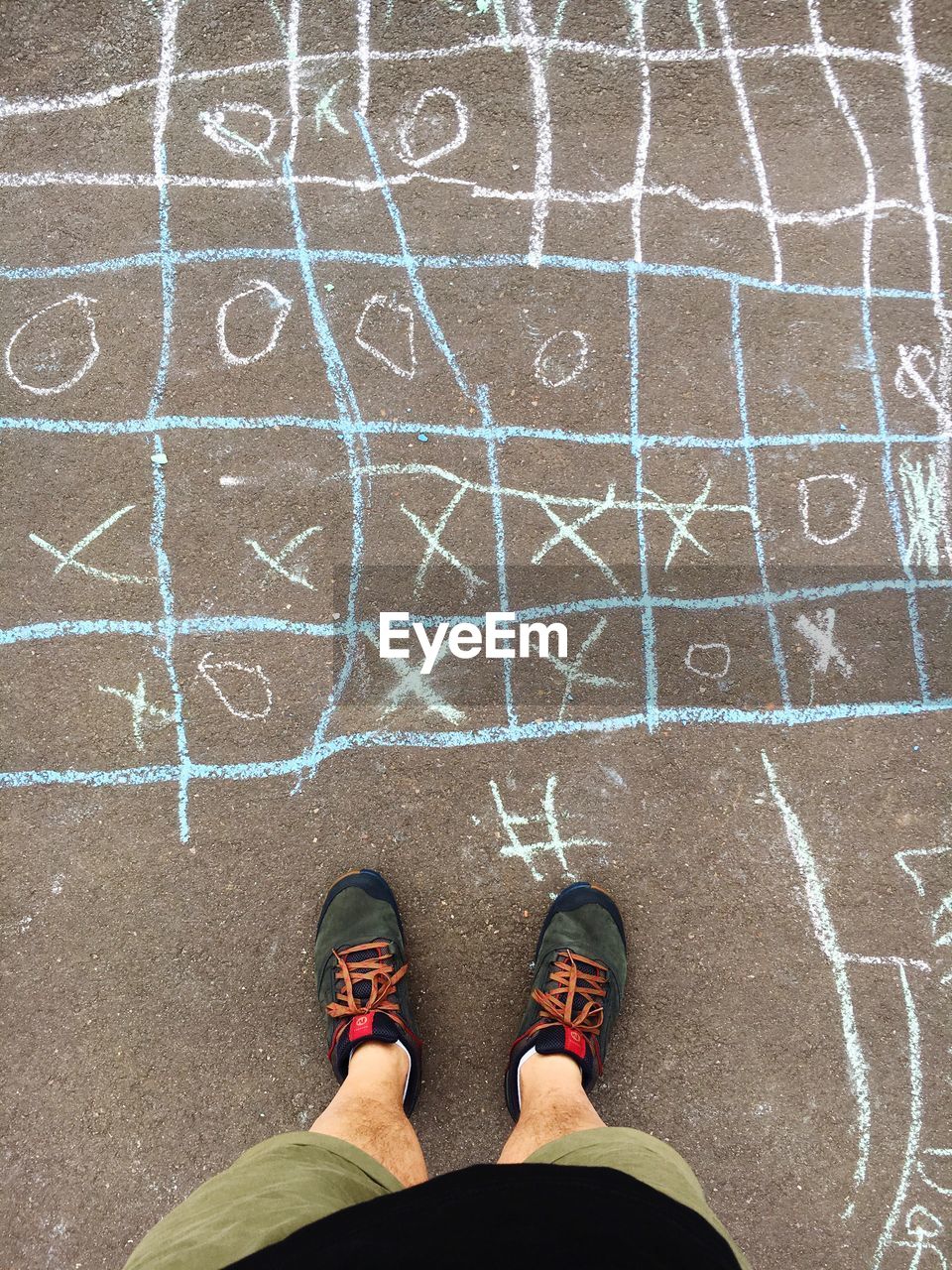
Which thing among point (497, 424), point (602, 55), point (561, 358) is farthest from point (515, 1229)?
point (602, 55)

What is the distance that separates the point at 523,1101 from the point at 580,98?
3106mm

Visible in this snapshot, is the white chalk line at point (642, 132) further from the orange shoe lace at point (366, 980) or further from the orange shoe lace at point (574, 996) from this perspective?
the orange shoe lace at point (366, 980)

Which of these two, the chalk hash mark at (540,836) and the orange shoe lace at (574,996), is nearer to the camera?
the orange shoe lace at (574,996)

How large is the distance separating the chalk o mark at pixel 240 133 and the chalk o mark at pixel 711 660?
2095 millimetres

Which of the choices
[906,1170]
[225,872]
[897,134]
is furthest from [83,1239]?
[897,134]

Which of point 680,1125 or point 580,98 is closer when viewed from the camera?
point 680,1125

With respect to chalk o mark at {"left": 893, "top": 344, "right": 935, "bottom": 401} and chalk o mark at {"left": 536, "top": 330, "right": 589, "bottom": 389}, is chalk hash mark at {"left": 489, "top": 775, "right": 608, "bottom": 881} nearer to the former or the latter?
chalk o mark at {"left": 536, "top": 330, "right": 589, "bottom": 389}

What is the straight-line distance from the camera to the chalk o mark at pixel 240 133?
252 centimetres

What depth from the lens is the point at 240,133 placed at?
8.27 feet

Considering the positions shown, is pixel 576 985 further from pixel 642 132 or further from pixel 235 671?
pixel 642 132

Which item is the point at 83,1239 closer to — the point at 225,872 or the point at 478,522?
the point at 225,872

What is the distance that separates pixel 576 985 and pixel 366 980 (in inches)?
24.4

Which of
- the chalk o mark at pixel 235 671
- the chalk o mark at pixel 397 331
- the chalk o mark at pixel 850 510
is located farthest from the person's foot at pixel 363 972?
the chalk o mark at pixel 850 510

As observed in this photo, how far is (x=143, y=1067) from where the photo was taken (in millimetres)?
2340
